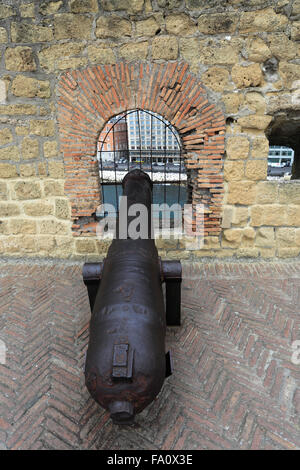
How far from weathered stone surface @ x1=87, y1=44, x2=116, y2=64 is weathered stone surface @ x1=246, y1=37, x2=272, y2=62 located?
70.9 inches

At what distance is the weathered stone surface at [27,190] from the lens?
4570 mm

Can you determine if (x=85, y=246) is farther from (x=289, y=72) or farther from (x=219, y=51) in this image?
(x=289, y=72)

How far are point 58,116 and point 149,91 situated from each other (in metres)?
1.34

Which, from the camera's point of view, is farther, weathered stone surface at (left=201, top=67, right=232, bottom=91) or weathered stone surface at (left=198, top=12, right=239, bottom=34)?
weathered stone surface at (left=201, top=67, right=232, bottom=91)

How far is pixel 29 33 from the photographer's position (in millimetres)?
3918

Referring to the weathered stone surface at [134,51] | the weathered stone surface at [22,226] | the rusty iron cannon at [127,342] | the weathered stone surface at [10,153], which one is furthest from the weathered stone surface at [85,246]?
the weathered stone surface at [134,51]

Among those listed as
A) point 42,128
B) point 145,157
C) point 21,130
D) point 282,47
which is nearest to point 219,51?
point 282,47

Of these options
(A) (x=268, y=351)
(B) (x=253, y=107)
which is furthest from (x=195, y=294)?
(B) (x=253, y=107)

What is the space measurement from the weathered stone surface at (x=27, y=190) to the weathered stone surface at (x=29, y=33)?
6.33 feet

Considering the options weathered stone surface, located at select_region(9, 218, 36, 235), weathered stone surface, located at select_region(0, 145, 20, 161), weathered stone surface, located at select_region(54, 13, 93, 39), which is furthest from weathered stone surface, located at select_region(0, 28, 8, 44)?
weathered stone surface, located at select_region(9, 218, 36, 235)

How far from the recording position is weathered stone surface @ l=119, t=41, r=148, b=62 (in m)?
3.89

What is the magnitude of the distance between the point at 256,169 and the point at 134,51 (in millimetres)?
2359

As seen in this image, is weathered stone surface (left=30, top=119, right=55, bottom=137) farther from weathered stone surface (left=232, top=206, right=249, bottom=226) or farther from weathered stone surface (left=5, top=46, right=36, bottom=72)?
weathered stone surface (left=232, top=206, right=249, bottom=226)

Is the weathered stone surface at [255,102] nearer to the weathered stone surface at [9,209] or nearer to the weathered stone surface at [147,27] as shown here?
the weathered stone surface at [147,27]
